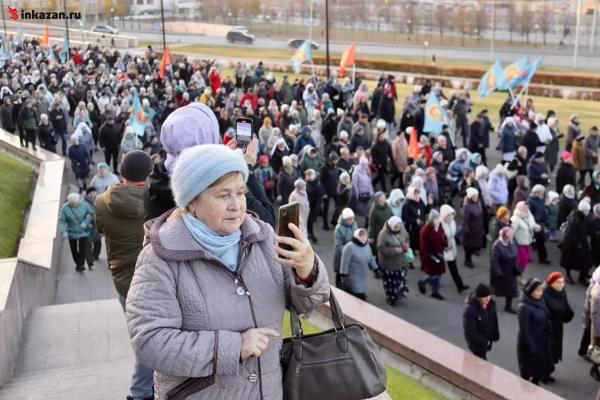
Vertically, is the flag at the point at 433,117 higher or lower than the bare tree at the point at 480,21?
lower

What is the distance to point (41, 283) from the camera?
31.2 feet

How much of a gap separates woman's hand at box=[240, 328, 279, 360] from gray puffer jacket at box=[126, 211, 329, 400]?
0.9 inches

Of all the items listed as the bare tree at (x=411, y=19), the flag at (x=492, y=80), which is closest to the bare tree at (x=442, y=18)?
the bare tree at (x=411, y=19)

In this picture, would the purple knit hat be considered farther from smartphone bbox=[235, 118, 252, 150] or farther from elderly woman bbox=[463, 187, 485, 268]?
elderly woman bbox=[463, 187, 485, 268]

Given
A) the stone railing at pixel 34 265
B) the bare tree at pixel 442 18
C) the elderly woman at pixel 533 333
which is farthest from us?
the bare tree at pixel 442 18

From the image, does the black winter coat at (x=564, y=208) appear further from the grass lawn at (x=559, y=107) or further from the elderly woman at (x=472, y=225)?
the grass lawn at (x=559, y=107)

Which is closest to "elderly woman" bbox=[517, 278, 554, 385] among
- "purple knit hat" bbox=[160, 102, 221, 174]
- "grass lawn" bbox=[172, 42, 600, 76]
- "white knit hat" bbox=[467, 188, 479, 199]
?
"white knit hat" bbox=[467, 188, 479, 199]

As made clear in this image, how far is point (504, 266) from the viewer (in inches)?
410

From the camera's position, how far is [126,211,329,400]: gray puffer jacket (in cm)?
240

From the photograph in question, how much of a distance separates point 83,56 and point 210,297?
130 ft

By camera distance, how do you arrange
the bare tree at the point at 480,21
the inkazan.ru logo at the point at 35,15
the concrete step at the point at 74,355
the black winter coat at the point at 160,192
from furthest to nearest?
the bare tree at the point at 480,21
the inkazan.ru logo at the point at 35,15
the concrete step at the point at 74,355
the black winter coat at the point at 160,192

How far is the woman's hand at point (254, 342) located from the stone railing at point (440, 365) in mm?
4367

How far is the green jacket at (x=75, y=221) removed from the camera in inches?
454

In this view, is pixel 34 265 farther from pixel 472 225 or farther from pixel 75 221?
pixel 472 225
